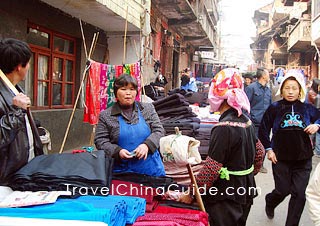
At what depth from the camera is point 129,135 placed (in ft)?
8.67

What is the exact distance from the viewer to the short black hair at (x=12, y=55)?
215 cm

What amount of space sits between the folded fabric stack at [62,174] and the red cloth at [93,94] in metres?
3.44

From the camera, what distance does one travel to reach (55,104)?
7.82 m

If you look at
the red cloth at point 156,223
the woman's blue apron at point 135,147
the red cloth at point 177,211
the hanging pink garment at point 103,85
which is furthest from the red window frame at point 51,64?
the red cloth at point 156,223

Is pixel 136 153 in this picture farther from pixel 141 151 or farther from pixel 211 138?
pixel 211 138

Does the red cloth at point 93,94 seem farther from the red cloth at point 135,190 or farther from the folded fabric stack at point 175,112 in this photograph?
the red cloth at point 135,190

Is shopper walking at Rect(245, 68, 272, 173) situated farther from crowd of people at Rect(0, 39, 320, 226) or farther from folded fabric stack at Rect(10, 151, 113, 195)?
folded fabric stack at Rect(10, 151, 113, 195)

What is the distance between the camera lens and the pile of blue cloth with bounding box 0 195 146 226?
1.53 m

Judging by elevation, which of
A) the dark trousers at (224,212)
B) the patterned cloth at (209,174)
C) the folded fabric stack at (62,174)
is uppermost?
the folded fabric stack at (62,174)

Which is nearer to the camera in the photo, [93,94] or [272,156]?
[272,156]

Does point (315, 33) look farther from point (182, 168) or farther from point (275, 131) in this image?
point (182, 168)

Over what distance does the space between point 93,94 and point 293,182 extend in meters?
3.26

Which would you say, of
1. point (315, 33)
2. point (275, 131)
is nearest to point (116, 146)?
point (275, 131)

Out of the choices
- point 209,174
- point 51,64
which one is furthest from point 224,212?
point 51,64
